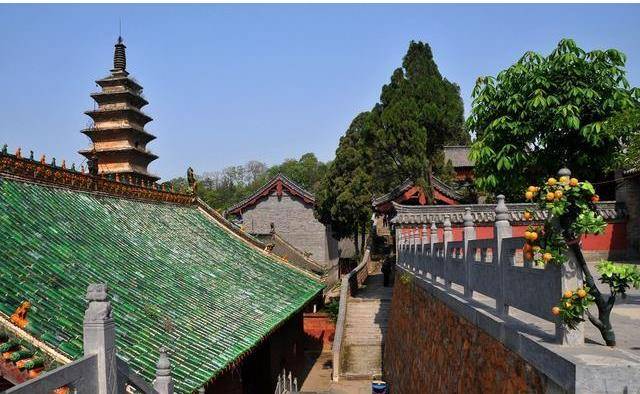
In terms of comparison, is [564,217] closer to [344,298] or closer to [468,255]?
[468,255]

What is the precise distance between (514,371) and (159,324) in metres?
4.84

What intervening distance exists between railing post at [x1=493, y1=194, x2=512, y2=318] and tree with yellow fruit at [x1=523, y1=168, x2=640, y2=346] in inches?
34.2

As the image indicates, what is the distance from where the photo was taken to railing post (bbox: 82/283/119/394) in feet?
12.3

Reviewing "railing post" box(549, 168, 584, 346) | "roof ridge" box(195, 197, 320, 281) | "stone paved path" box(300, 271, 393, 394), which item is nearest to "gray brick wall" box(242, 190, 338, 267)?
"stone paved path" box(300, 271, 393, 394)

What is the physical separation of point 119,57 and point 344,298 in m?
17.3

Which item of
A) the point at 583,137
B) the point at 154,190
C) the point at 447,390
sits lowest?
the point at 447,390

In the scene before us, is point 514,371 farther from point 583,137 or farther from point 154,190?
point 154,190

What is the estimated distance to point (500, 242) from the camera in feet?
15.8

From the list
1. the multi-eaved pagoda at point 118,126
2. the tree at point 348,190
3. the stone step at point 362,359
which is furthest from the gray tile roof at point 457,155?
the stone step at point 362,359

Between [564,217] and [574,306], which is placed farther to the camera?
[564,217]

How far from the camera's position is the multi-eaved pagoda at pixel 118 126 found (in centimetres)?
2734

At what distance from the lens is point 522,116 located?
10.2 meters

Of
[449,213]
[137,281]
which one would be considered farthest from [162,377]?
[449,213]

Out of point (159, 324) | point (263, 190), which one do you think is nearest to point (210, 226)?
point (159, 324)
